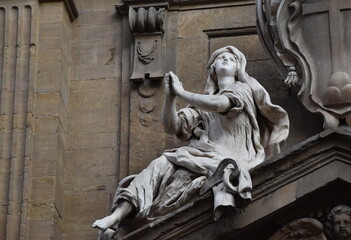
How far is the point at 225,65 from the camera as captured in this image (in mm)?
17047

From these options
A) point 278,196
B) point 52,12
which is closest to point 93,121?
point 52,12

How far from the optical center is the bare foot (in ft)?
52.1

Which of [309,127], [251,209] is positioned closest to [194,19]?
[309,127]

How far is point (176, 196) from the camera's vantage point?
640 inches

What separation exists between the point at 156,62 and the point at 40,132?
1.32 meters

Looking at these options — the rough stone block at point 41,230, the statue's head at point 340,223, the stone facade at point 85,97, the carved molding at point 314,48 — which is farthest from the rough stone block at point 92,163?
the statue's head at point 340,223

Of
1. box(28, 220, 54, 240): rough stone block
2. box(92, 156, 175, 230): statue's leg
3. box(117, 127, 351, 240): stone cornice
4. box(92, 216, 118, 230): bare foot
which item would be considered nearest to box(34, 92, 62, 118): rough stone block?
box(28, 220, 54, 240): rough stone block

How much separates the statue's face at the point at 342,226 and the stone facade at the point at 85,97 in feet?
4.43

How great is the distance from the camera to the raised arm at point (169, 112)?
652 inches

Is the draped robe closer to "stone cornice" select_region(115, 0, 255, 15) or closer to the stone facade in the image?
the stone facade

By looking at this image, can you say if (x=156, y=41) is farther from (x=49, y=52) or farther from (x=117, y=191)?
(x=117, y=191)

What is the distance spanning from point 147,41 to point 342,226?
10.4 feet

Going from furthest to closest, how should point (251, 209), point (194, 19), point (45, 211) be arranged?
point (194, 19)
point (45, 211)
point (251, 209)

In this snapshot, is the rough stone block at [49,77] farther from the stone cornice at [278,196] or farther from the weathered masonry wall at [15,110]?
the stone cornice at [278,196]
